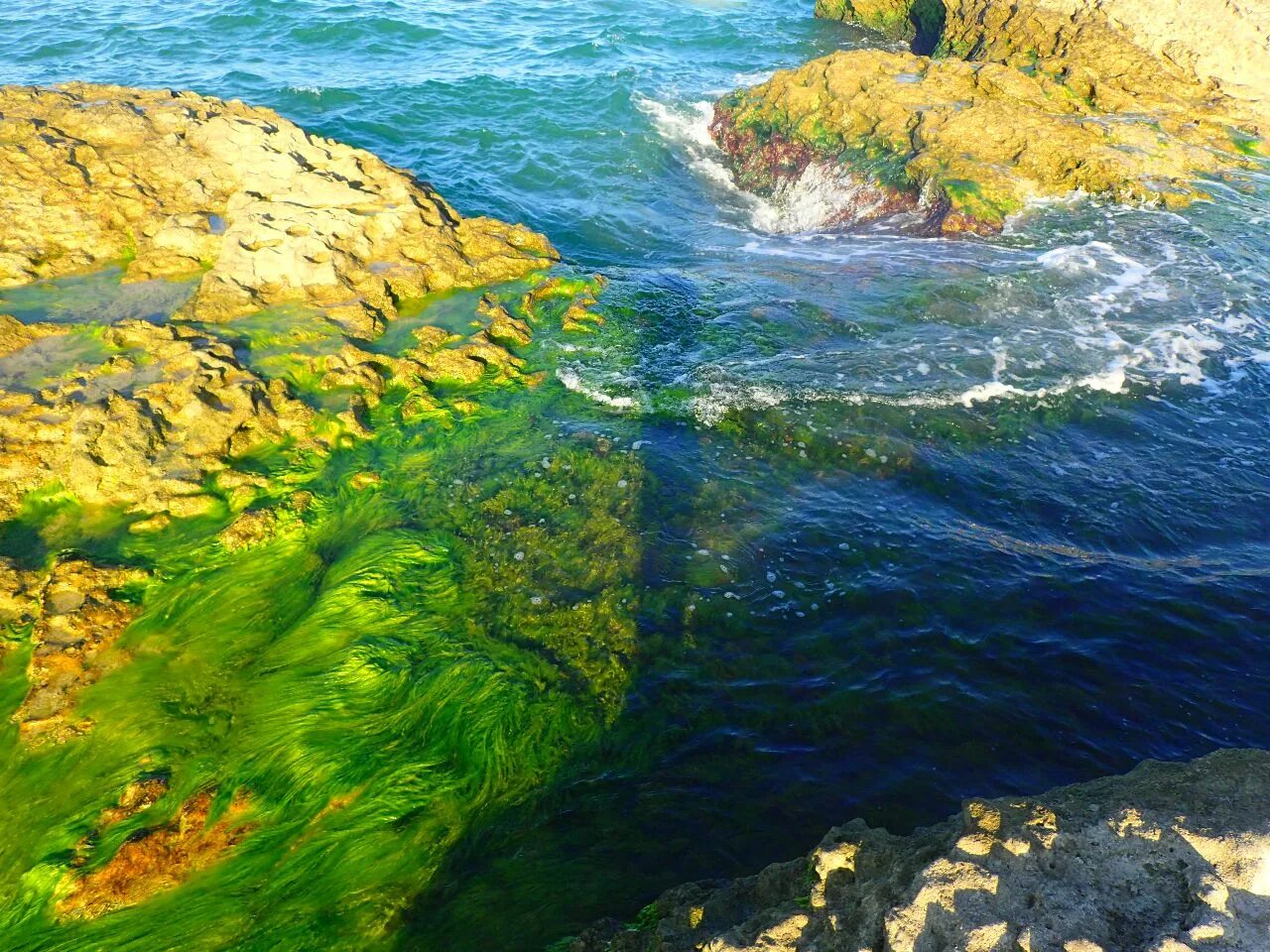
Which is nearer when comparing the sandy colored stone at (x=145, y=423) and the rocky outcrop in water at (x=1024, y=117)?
the sandy colored stone at (x=145, y=423)

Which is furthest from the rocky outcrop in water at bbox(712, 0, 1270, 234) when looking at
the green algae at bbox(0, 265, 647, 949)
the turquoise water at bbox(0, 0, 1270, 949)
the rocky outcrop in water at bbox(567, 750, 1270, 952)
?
the rocky outcrop in water at bbox(567, 750, 1270, 952)

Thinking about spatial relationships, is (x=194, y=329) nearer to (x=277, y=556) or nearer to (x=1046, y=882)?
(x=277, y=556)

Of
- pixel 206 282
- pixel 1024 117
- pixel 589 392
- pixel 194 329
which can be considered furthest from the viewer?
pixel 1024 117

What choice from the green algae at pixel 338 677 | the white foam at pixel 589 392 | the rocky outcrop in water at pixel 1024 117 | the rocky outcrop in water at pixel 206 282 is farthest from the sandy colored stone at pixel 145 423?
the rocky outcrop in water at pixel 1024 117

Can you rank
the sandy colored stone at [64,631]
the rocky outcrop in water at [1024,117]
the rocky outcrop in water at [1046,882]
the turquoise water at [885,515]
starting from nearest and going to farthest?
the rocky outcrop in water at [1046,882] → the turquoise water at [885,515] → the sandy colored stone at [64,631] → the rocky outcrop in water at [1024,117]

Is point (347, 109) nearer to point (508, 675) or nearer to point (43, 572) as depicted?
point (43, 572)

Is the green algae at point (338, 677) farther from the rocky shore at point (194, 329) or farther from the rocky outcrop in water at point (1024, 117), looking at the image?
the rocky outcrop in water at point (1024, 117)

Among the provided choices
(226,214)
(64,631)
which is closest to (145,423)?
(64,631)
